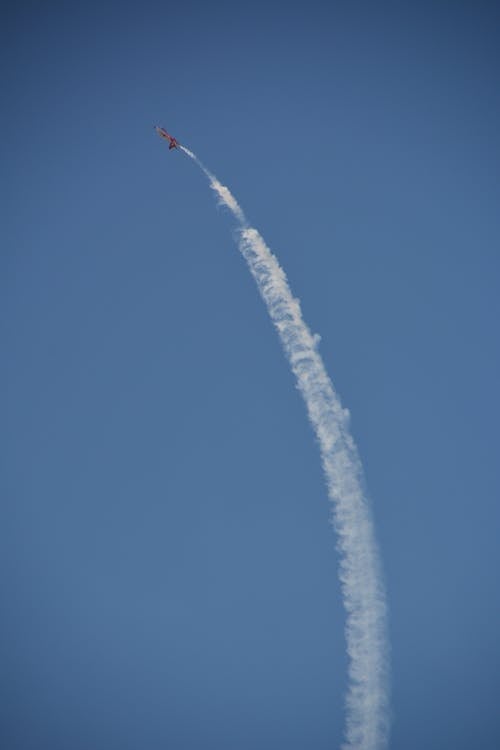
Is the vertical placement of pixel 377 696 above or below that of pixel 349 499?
below

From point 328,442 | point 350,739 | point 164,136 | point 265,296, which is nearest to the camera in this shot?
point 350,739

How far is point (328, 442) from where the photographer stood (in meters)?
24.1

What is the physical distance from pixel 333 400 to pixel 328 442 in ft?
6.14

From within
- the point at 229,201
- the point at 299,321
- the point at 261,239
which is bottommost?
the point at 299,321

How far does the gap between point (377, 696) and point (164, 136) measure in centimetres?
2854

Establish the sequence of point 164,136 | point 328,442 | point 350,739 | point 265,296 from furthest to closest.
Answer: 1. point 164,136
2. point 265,296
3. point 328,442
4. point 350,739

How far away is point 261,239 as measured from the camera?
26250mm

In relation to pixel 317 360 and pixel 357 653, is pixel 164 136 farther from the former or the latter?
pixel 357 653

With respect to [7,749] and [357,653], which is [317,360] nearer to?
[357,653]

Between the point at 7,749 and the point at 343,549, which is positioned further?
the point at 7,749

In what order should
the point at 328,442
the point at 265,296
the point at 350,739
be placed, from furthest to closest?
the point at 265,296 → the point at 328,442 → the point at 350,739

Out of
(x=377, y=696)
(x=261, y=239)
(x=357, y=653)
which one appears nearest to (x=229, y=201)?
(x=261, y=239)

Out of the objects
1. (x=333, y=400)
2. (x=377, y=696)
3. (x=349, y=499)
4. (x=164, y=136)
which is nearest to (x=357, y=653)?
(x=377, y=696)

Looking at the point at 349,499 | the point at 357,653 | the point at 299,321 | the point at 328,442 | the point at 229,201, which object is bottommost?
the point at 357,653
